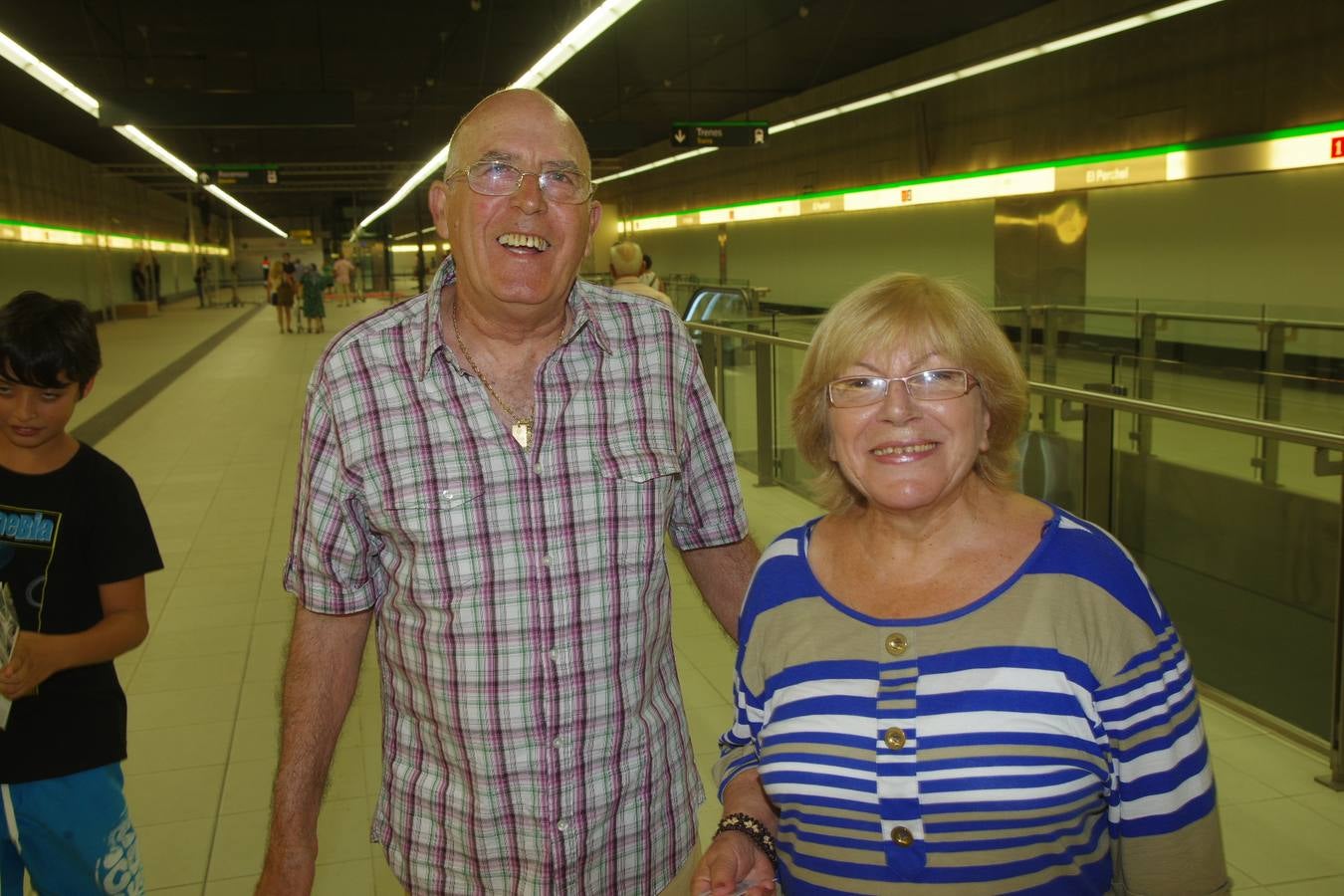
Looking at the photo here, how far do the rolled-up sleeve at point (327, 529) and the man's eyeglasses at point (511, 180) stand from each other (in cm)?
36

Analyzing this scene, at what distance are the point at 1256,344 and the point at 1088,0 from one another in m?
6.00

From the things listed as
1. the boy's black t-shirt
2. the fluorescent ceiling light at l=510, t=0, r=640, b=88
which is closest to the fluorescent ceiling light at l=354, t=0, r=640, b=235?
the fluorescent ceiling light at l=510, t=0, r=640, b=88

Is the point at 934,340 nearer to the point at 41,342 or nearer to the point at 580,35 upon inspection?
the point at 41,342

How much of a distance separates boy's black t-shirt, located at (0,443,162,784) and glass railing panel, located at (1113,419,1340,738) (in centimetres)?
390

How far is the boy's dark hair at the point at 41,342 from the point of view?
6.44ft

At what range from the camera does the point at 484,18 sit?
15742 mm

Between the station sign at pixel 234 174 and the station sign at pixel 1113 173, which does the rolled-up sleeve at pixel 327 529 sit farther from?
the station sign at pixel 234 174

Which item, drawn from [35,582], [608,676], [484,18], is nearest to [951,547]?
[608,676]

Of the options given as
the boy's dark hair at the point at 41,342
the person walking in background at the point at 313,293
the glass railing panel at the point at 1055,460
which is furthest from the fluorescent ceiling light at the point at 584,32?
the person walking in background at the point at 313,293

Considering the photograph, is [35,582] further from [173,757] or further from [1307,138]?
[1307,138]

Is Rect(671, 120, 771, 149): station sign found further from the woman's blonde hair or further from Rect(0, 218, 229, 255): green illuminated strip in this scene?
the woman's blonde hair

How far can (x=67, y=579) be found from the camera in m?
2.00

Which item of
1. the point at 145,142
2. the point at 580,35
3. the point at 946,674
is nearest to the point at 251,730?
the point at 946,674

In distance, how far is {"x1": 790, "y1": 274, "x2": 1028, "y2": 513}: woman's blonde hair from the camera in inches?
55.9
